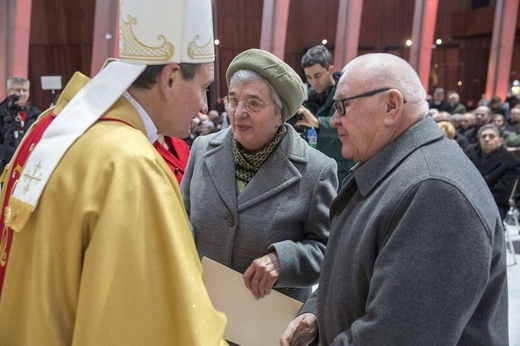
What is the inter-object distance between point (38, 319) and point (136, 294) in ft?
0.64

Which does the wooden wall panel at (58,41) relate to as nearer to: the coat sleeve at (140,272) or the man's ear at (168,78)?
the man's ear at (168,78)

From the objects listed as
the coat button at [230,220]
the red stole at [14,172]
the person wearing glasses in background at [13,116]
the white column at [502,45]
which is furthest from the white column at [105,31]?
the white column at [502,45]

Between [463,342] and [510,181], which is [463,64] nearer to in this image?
[510,181]

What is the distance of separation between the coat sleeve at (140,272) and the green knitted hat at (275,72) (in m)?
0.81

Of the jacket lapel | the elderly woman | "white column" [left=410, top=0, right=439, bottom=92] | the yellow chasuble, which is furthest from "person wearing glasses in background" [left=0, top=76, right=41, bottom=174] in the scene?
"white column" [left=410, top=0, right=439, bottom=92]

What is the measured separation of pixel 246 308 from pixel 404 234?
2.73ft

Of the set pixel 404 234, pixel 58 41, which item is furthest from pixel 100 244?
pixel 58 41

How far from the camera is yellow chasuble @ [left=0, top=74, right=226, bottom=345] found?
3.18ft

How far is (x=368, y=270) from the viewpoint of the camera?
1.16 metres

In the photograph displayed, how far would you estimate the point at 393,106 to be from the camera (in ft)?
4.14

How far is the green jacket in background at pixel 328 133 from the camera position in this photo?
322 centimetres

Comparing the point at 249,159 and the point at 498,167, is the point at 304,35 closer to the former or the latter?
the point at 498,167

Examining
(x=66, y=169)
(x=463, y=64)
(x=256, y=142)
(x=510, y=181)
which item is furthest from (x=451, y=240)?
(x=463, y=64)

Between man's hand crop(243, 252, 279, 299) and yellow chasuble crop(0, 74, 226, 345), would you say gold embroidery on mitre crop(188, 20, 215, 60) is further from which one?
man's hand crop(243, 252, 279, 299)
